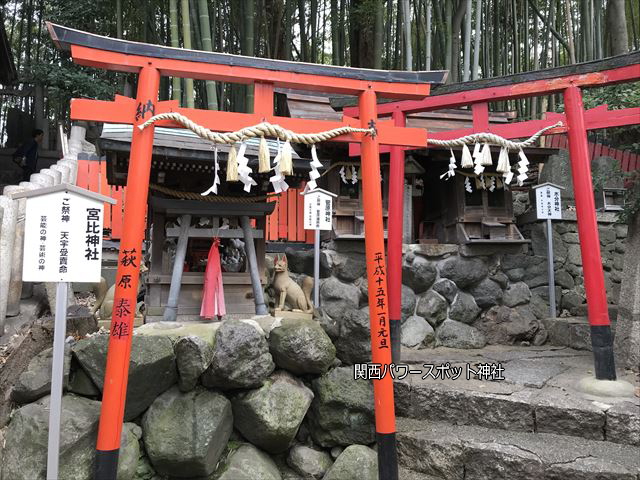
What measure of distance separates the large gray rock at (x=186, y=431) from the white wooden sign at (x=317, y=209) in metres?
2.76

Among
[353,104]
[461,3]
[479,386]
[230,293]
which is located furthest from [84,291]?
[461,3]

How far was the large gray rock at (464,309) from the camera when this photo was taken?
26.0 ft

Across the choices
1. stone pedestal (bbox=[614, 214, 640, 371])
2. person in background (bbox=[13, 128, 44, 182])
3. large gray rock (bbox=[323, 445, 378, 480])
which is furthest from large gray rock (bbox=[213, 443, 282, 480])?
person in background (bbox=[13, 128, 44, 182])

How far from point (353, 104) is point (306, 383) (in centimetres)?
391

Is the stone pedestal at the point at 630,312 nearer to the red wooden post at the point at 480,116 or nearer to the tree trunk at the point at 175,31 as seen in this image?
the red wooden post at the point at 480,116

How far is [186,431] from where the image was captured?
4.08 meters

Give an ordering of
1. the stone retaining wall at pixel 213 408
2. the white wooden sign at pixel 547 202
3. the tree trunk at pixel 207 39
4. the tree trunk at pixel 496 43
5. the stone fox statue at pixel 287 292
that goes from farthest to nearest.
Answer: the tree trunk at pixel 496 43 < the white wooden sign at pixel 547 202 < the tree trunk at pixel 207 39 < the stone fox statue at pixel 287 292 < the stone retaining wall at pixel 213 408

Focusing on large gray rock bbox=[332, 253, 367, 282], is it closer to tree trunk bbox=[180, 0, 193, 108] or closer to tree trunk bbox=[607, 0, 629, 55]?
tree trunk bbox=[180, 0, 193, 108]

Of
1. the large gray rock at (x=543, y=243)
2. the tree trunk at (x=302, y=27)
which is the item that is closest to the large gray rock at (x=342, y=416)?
the large gray rock at (x=543, y=243)

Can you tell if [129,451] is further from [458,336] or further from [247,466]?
[458,336]

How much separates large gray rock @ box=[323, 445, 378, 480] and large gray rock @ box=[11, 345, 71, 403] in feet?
9.13

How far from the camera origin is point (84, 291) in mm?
7508

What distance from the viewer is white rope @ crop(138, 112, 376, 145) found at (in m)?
3.71

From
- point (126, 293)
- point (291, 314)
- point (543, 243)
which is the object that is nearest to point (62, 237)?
point (126, 293)
